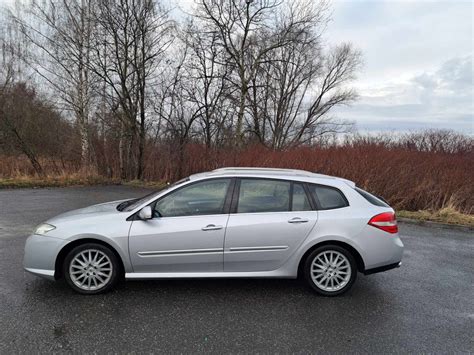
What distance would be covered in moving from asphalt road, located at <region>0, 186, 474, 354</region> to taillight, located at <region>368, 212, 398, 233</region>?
85cm

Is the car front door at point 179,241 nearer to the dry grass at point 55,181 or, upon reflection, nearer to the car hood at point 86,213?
the car hood at point 86,213

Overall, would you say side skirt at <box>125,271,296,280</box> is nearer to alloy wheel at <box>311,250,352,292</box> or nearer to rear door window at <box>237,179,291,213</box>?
alloy wheel at <box>311,250,352,292</box>

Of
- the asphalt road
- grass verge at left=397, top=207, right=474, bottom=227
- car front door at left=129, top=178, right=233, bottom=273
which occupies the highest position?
car front door at left=129, top=178, right=233, bottom=273

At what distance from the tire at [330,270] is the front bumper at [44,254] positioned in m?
2.95

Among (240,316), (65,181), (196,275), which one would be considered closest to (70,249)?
(196,275)

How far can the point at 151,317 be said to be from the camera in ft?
11.3

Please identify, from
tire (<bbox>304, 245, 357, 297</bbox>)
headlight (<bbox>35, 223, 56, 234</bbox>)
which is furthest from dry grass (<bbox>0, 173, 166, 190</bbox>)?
tire (<bbox>304, 245, 357, 297</bbox>)

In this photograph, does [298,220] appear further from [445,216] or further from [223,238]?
[445,216]

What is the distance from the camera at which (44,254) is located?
391 centimetres

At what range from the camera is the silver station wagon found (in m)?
3.91

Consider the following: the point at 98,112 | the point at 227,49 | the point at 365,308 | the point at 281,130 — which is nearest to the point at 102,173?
the point at 98,112

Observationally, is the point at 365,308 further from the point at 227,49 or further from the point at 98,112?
the point at 227,49

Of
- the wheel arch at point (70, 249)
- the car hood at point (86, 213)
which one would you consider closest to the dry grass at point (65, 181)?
the car hood at point (86, 213)

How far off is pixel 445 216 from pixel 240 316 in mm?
8457
